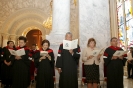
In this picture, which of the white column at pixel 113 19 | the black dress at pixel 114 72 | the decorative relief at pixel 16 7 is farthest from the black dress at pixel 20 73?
the decorative relief at pixel 16 7

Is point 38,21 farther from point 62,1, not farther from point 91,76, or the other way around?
point 91,76

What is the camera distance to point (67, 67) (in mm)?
3996

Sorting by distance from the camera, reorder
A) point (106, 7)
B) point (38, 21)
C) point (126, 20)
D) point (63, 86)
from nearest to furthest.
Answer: point (63, 86), point (106, 7), point (126, 20), point (38, 21)

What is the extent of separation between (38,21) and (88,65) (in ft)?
39.7

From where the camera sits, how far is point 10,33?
15.4m

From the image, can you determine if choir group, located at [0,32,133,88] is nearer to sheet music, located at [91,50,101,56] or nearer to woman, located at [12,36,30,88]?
woman, located at [12,36,30,88]

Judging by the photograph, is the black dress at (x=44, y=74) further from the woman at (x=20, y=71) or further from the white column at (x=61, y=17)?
the white column at (x=61, y=17)

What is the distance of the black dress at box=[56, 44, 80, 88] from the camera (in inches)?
156

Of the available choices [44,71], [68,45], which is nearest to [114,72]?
[68,45]

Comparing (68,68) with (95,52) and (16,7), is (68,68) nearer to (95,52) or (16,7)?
(95,52)

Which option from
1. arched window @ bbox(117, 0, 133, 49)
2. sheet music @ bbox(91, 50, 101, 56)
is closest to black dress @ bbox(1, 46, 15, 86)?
sheet music @ bbox(91, 50, 101, 56)

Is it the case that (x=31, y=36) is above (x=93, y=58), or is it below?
above

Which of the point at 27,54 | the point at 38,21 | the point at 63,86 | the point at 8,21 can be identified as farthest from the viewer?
the point at 38,21

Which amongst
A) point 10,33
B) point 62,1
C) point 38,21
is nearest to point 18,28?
point 10,33
